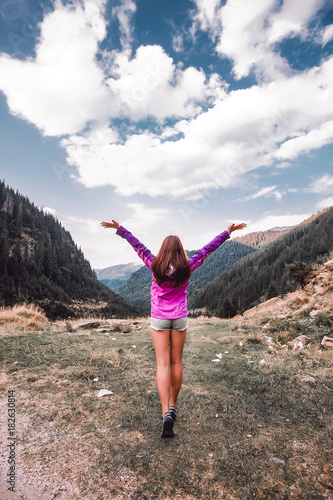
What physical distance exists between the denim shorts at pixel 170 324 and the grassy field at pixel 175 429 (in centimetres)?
131

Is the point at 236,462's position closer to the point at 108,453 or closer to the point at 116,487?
the point at 116,487

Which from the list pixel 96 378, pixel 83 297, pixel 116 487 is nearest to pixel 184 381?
pixel 96 378

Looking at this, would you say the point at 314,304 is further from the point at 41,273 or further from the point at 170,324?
the point at 41,273

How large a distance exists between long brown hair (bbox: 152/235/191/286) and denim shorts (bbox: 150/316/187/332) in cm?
50

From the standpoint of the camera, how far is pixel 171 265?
3.04 m

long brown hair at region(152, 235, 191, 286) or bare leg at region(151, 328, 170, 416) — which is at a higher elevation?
long brown hair at region(152, 235, 191, 286)

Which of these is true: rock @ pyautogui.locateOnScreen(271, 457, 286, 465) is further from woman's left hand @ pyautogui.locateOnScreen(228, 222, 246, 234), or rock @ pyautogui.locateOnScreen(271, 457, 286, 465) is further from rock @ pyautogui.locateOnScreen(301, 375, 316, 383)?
woman's left hand @ pyautogui.locateOnScreen(228, 222, 246, 234)

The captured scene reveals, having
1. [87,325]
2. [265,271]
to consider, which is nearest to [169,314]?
[87,325]

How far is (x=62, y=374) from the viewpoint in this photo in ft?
A: 14.8

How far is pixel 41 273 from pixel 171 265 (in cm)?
11682

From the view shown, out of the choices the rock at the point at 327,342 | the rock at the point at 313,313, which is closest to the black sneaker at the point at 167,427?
the rock at the point at 327,342

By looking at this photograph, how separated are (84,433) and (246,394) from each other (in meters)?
2.67

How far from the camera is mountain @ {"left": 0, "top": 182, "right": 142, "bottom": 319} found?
82812 mm

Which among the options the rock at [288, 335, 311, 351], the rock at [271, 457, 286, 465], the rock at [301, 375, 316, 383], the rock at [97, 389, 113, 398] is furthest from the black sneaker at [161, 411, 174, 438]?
the rock at [288, 335, 311, 351]
